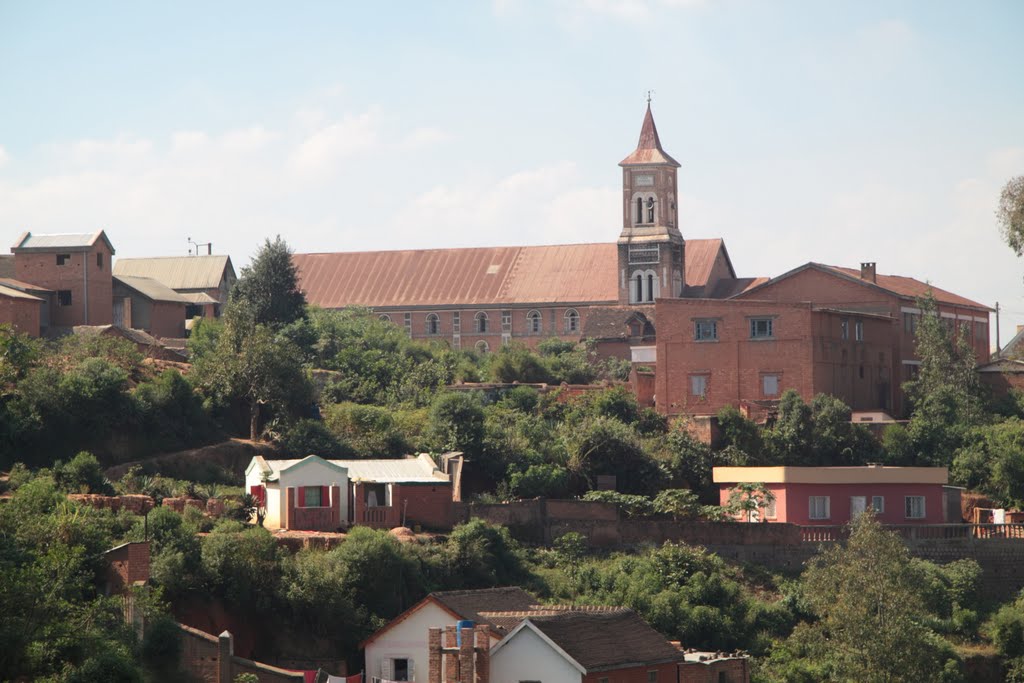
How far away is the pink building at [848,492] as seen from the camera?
49031mm

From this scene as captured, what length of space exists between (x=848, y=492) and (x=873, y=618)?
11366 millimetres

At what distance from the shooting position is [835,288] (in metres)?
67.6

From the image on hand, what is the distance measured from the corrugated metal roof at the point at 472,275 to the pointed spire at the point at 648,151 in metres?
5.01

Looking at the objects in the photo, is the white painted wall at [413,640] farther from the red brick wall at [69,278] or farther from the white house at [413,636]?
the red brick wall at [69,278]

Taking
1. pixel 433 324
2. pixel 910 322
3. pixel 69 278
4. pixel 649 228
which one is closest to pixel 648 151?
pixel 649 228

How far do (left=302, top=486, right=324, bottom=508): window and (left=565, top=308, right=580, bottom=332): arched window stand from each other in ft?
153

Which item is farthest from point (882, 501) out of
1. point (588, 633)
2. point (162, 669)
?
point (162, 669)

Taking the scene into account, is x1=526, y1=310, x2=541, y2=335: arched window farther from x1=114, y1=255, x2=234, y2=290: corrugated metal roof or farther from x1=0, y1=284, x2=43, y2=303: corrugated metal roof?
x1=0, y1=284, x2=43, y2=303: corrugated metal roof

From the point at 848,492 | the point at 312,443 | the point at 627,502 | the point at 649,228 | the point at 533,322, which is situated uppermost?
the point at 649,228

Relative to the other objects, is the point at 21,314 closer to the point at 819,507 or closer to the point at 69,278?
the point at 69,278

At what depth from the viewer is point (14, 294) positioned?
181 feet

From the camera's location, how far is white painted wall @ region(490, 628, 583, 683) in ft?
110

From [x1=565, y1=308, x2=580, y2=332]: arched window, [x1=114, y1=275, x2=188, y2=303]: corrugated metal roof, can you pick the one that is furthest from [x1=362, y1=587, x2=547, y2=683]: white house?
[x1=565, y1=308, x2=580, y2=332]: arched window

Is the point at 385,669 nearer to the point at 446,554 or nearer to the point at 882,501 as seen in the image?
the point at 446,554
